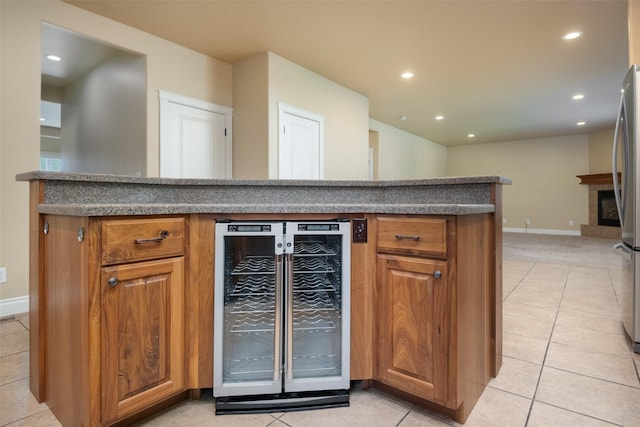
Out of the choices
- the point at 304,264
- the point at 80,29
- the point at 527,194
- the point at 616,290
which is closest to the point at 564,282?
the point at 616,290

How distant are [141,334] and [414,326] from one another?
108 centimetres

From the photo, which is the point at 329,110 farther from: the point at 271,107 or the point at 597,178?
the point at 597,178

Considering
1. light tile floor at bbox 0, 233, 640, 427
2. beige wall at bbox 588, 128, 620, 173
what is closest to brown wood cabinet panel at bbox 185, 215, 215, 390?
light tile floor at bbox 0, 233, 640, 427

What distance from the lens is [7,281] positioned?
2.74m

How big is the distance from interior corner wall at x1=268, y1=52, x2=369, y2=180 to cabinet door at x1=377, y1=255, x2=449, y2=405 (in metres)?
2.86

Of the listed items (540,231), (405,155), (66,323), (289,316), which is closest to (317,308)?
(289,316)

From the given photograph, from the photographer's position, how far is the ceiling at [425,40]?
121 inches

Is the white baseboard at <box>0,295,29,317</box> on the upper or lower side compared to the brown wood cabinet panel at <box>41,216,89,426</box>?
lower

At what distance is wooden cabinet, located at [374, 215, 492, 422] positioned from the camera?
1260mm

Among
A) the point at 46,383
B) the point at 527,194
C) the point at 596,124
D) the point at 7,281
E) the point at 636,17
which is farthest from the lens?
the point at 527,194

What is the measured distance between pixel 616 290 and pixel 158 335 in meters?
4.12

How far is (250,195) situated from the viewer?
1870mm

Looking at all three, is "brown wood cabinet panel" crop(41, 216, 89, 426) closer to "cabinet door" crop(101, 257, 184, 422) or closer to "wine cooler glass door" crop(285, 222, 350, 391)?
"cabinet door" crop(101, 257, 184, 422)

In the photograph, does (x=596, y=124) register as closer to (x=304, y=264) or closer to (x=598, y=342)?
(x=598, y=342)
